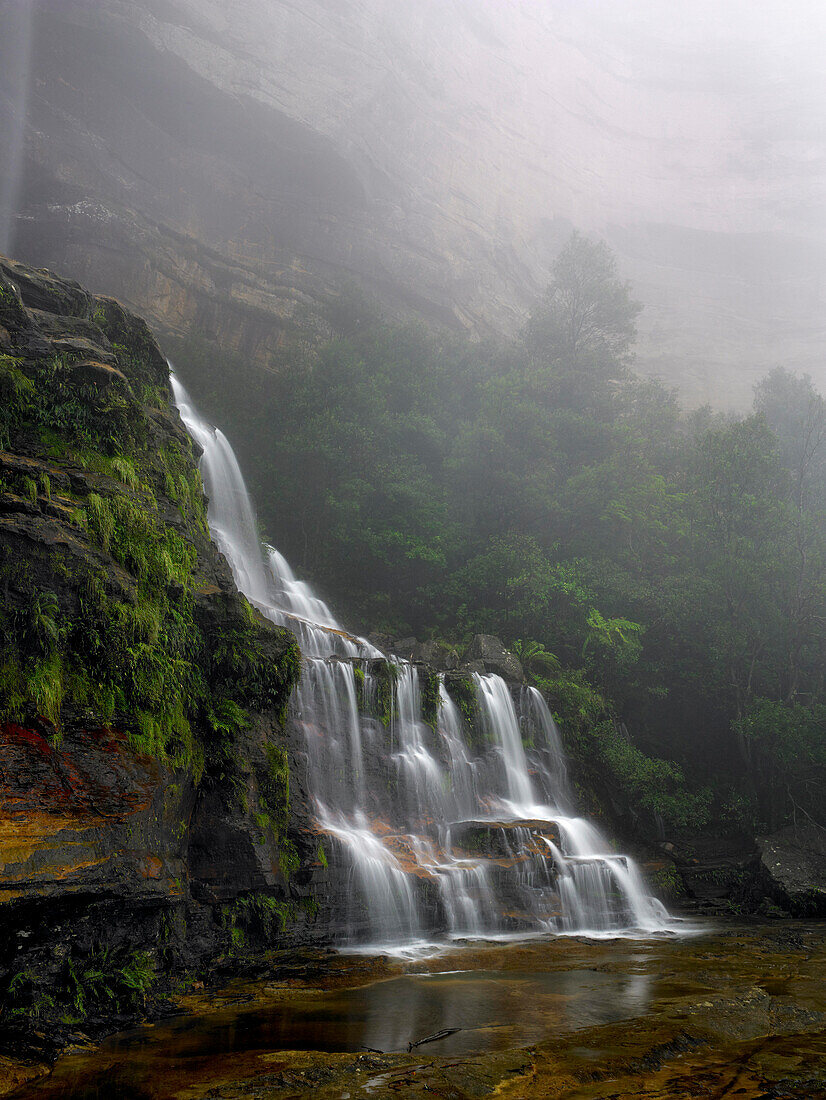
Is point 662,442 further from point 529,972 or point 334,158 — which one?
point 529,972

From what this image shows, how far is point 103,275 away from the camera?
99.9 feet

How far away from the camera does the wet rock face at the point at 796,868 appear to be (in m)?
14.8

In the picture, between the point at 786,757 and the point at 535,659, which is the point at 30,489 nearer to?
the point at 535,659

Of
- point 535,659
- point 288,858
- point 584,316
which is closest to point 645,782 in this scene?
point 535,659

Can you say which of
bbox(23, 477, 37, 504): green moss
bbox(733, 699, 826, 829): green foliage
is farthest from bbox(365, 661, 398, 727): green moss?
bbox(733, 699, 826, 829): green foliage

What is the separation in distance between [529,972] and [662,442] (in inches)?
1165

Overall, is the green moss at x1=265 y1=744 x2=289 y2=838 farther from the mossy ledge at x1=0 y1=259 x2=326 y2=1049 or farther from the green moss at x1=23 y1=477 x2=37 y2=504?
the green moss at x1=23 y1=477 x2=37 y2=504

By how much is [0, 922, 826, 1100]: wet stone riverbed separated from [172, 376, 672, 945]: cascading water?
240cm

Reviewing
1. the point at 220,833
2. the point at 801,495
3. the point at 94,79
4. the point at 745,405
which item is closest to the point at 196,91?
the point at 94,79

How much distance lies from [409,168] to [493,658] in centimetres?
4251

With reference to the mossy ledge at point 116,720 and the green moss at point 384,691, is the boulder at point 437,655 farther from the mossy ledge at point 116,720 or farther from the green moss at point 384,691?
the mossy ledge at point 116,720

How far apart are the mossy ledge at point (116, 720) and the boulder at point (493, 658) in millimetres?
8330

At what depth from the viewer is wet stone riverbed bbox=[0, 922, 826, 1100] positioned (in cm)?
437

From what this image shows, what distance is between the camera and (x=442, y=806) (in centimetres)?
1466
